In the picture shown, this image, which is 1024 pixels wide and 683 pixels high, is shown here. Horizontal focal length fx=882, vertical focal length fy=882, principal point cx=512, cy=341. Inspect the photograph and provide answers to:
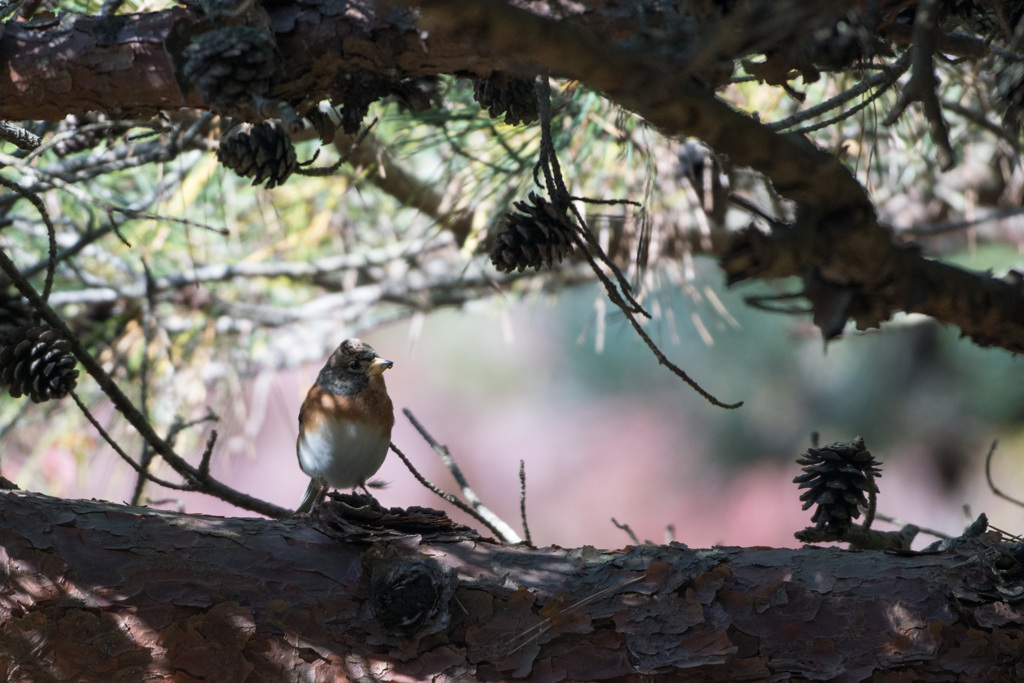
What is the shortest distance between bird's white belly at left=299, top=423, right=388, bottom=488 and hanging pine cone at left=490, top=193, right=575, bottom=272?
1.17 metres

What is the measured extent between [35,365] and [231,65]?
0.76 m

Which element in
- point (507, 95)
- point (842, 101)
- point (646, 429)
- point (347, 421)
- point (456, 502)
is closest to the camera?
point (842, 101)

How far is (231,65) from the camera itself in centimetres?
102

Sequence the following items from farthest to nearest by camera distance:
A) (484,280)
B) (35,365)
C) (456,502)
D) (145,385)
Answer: (484,280), (145,385), (456,502), (35,365)

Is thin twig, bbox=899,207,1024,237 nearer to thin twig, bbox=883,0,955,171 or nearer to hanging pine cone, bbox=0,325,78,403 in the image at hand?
thin twig, bbox=883,0,955,171

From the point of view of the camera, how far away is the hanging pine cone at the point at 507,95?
3.87 feet

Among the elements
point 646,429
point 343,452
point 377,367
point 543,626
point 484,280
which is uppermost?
point 646,429

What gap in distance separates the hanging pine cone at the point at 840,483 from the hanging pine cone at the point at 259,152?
2.88 feet

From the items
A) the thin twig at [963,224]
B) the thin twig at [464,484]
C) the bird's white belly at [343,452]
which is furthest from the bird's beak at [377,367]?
the thin twig at [963,224]

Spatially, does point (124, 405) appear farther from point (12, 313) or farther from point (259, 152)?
point (259, 152)

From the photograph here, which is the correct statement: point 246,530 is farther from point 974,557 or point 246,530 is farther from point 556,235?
point 974,557

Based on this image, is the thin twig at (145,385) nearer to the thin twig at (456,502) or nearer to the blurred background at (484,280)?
the blurred background at (484,280)

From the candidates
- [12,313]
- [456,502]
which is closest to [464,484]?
[456,502]

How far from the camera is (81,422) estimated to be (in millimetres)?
2969
